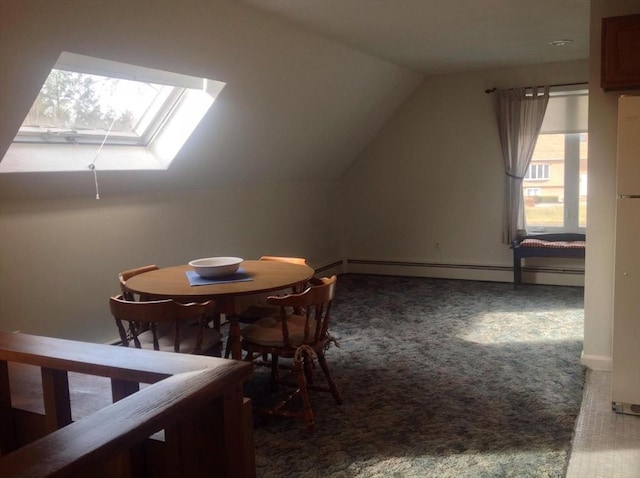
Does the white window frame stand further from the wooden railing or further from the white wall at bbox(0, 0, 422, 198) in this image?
the wooden railing

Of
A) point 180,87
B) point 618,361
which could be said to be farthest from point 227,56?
point 618,361

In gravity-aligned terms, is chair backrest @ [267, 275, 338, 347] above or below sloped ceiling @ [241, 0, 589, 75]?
below

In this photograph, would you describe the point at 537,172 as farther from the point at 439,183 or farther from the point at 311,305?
the point at 311,305

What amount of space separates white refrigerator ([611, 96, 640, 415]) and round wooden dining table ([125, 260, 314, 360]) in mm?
1610

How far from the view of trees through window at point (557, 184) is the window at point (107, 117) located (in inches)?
145

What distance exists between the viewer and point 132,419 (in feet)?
2.85

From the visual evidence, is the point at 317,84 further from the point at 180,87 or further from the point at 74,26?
the point at 74,26

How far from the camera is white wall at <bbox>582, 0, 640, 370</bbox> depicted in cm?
336

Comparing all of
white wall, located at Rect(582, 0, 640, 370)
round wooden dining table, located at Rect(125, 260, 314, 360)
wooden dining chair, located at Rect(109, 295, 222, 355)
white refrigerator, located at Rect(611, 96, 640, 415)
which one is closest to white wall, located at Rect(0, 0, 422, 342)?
round wooden dining table, located at Rect(125, 260, 314, 360)

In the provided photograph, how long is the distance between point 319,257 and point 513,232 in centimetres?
213

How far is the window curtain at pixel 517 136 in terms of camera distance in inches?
226

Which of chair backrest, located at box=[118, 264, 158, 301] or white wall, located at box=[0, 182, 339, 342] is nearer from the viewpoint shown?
chair backrest, located at box=[118, 264, 158, 301]

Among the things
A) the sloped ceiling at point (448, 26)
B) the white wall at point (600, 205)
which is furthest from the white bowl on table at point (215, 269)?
the white wall at point (600, 205)

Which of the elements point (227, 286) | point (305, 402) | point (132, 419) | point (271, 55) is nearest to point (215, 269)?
point (227, 286)
